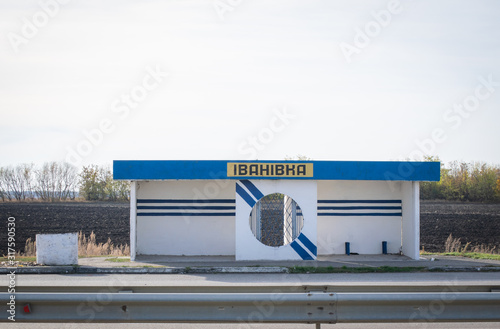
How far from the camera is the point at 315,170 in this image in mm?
15531

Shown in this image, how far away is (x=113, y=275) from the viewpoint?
43.5 ft

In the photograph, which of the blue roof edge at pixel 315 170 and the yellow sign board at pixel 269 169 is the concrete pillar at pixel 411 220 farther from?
the yellow sign board at pixel 269 169

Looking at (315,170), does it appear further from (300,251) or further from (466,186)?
(466,186)

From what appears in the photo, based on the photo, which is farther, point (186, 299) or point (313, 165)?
point (313, 165)

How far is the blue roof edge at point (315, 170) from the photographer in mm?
15391

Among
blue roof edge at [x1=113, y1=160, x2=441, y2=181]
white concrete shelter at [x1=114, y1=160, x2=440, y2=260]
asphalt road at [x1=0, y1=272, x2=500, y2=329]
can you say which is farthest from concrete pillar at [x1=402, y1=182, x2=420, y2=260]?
asphalt road at [x1=0, y1=272, x2=500, y2=329]

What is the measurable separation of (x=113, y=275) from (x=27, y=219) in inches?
1110

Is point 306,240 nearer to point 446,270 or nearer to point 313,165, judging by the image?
point 313,165

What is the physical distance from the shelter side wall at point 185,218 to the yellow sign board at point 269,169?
2.09 metres

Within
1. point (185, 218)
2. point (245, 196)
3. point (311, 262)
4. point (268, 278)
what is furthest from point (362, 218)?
point (268, 278)

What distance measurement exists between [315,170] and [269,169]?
53.5 inches

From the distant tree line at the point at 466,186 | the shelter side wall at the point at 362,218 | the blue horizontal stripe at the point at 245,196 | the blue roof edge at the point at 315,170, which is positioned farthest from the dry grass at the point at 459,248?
the distant tree line at the point at 466,186

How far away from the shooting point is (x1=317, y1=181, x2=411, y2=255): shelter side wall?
1747cm

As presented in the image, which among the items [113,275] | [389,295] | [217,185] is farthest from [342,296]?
[217,185]
